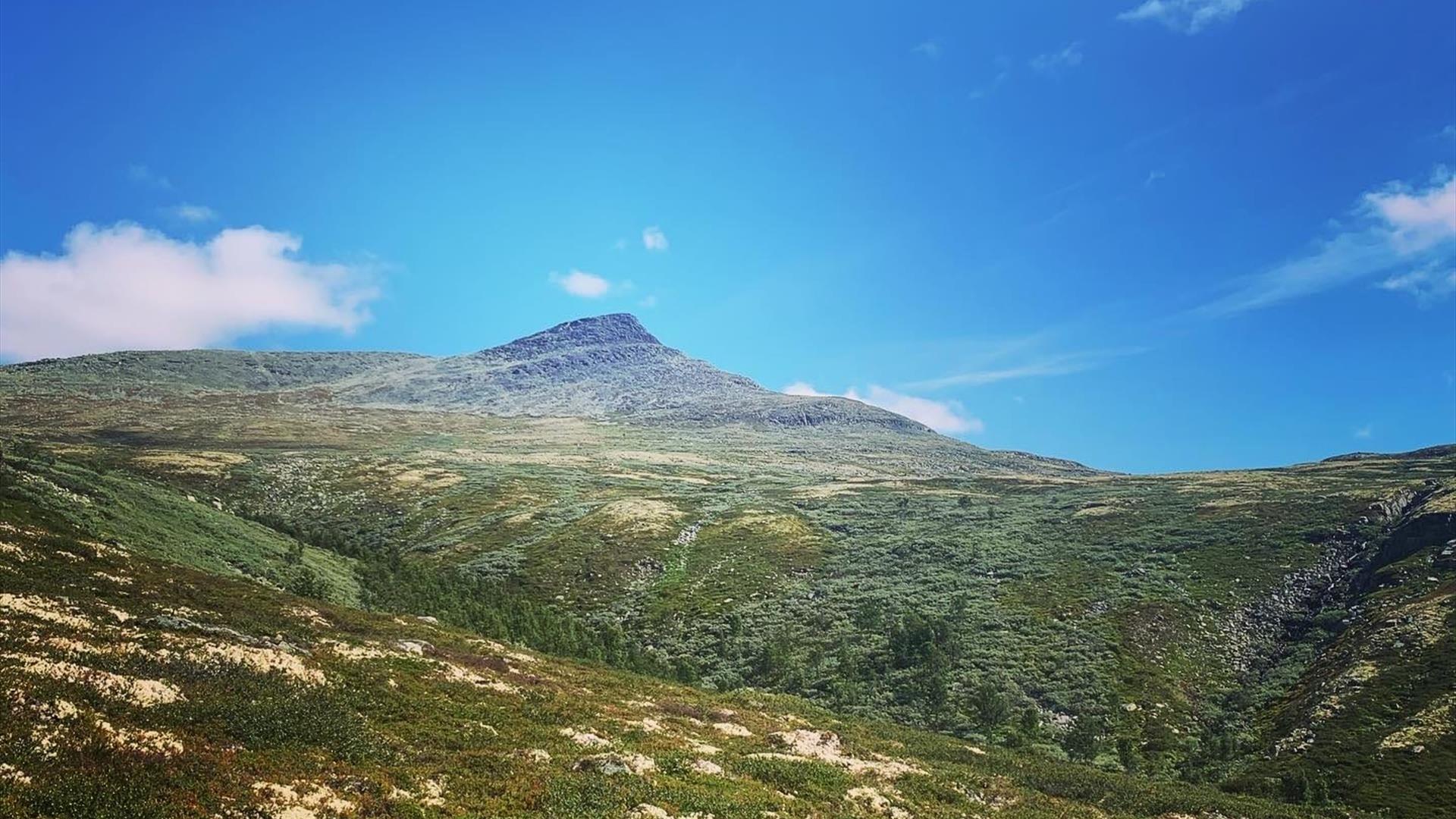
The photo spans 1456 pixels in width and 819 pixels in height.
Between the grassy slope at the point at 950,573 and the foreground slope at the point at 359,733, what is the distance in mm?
16414

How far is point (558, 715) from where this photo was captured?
34375 mm

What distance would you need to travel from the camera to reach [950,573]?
9775cm

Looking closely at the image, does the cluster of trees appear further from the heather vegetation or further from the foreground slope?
the foreground slope

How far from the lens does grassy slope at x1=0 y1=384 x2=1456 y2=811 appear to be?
60062mm

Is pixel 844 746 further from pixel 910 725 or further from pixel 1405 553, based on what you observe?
pixel 1405 553

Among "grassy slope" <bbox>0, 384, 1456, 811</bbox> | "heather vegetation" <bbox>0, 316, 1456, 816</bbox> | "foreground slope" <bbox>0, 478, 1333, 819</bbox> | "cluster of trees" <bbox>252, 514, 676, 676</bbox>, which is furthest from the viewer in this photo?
"cluster of trees" <bbox>252, 514, 676, 676</bbox>

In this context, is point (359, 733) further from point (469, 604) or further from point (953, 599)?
point (953, 599)

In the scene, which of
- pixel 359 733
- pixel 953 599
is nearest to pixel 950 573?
pixel 953 599

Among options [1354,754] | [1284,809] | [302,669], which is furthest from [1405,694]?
[302,669]

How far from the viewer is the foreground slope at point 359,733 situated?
18078mm

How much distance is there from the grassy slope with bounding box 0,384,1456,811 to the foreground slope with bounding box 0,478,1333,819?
53.9ft

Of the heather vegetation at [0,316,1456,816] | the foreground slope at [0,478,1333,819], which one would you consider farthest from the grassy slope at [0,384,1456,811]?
the foreground slope at [0,478,1333,819]

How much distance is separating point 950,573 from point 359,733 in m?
87.6

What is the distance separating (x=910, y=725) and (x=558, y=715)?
122ft
